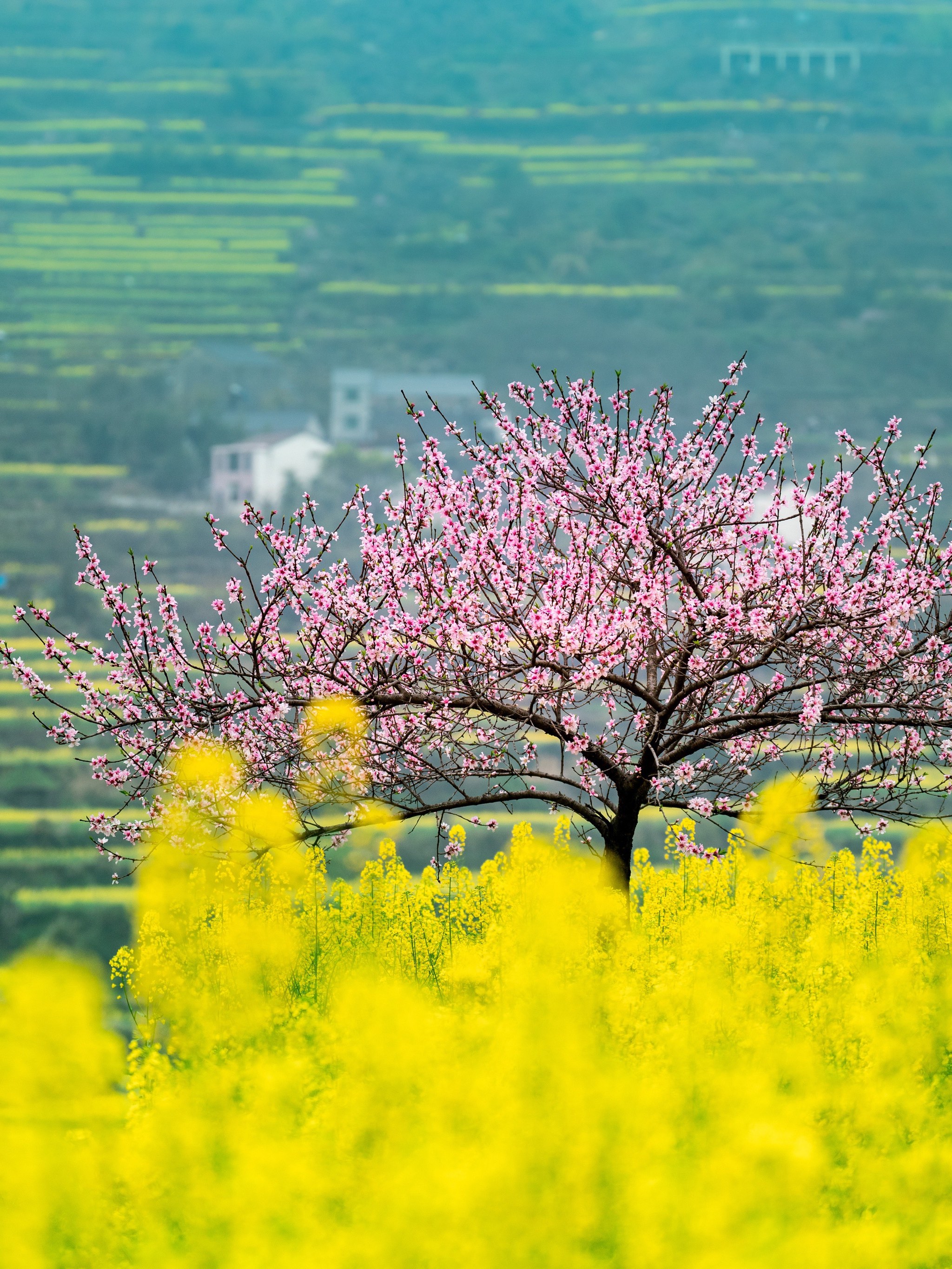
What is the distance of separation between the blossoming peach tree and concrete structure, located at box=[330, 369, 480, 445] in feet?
276

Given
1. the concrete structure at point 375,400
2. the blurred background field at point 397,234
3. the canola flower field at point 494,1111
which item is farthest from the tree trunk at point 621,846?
the concrete structure at point 375,400

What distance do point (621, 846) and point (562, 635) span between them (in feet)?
5.33

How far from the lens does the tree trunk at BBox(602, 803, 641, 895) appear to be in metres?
7.89

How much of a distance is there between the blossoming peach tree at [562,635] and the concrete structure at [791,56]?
135m

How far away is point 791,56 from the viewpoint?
135 m

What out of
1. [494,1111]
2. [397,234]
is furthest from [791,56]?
[494,1111]

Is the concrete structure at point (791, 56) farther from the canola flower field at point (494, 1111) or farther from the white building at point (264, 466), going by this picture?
the canola flower field at point (494, 1111)

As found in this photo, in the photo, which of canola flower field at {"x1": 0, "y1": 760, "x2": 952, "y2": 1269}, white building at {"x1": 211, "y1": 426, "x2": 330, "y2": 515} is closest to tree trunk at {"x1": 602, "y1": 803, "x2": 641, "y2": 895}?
canola flower field at {"x1": 0, "y1": 760, "x2": 952, "y2": 1269}

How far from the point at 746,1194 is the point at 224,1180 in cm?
170

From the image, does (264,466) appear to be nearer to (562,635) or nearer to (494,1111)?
(562,635)

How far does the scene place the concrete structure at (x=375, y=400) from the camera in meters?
91.9

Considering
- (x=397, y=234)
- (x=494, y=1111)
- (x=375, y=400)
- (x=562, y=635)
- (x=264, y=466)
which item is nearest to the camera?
(x=494, y=1111)

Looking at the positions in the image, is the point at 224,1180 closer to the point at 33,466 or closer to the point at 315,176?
the point at 33,466

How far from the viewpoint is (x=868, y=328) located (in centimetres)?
9506
